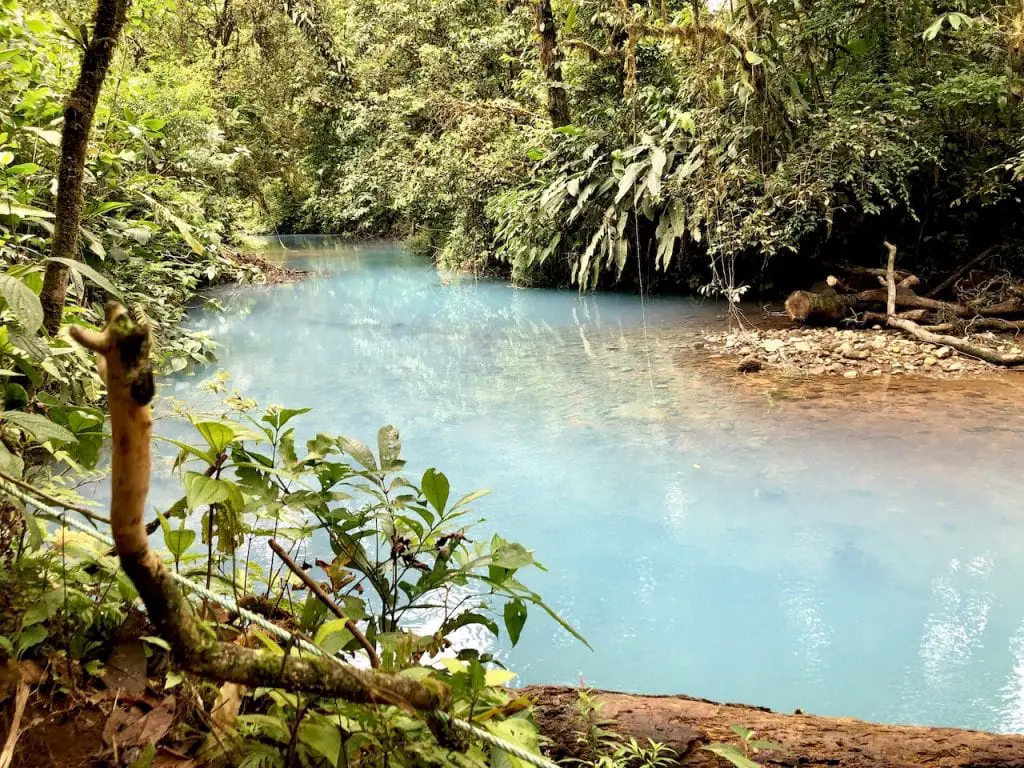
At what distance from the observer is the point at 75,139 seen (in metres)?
1.50

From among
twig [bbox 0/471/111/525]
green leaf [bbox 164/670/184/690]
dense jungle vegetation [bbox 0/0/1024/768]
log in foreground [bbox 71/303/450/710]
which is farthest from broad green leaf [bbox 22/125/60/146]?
log in foreground [bbox 71/303/450/710]

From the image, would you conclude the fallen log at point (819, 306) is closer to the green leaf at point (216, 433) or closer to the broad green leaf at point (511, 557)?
the broad green leaf at point (511, 557)

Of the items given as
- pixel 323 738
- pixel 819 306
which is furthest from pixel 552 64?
pixel 323 738

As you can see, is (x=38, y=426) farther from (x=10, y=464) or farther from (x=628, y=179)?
(x=628, y=179)

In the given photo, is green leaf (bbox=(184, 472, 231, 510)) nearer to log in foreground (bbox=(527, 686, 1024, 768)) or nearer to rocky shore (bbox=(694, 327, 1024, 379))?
log in foreground (bbox=(527, 686, 1024, 768))

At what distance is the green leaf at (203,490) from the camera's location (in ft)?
3.04

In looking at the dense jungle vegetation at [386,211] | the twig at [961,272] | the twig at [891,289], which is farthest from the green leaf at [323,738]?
the twig at [961,272]

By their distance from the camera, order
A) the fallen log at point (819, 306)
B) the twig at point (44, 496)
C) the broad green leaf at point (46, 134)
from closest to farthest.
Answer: the twig at point (44, 496), the broad green leaf at point (46, 134), the fallen log at point (819, 306)

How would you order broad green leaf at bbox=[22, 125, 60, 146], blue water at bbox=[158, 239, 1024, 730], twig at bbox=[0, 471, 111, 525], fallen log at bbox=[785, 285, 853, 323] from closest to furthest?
twig at bbox=[0, 471, 111, 525]
blue water at bbox=[158, 239, 1024, 730]
broad green leaf at bbox=[22, 125, 60, 146]
fallen log at bbox=[785, 285, 853, 323]

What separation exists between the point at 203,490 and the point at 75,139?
1057 millimetres

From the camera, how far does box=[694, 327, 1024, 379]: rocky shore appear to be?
17.3 ft

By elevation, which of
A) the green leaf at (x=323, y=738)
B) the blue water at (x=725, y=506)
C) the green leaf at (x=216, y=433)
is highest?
the green leaf at (x=216, y=433)

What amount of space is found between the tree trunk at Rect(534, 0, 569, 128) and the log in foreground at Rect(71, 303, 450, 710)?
32.5 ft

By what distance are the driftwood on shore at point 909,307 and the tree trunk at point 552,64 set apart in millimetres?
4890
